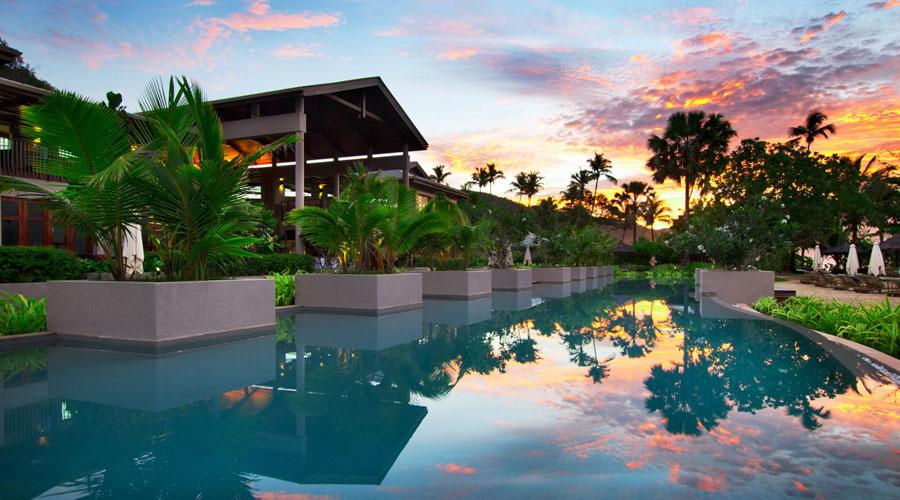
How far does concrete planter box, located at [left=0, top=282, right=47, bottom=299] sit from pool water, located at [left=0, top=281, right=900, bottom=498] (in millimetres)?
2809

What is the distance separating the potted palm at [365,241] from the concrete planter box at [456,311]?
682 mm

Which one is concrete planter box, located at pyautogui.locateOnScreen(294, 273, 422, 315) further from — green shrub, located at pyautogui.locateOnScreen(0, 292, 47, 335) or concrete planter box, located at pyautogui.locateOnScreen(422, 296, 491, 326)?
green shrub, located at pyautogui.locateOnScreen(0, 292, 47, 335)

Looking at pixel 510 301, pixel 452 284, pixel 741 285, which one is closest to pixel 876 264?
pixel 741 285

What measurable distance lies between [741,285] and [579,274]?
13059mm

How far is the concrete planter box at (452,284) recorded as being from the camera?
14.9m

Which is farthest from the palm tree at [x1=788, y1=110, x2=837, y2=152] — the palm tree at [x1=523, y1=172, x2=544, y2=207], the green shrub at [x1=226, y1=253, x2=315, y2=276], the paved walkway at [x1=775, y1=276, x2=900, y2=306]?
the green shrub at [x1=226, y1=253, x2=315, y2=276]

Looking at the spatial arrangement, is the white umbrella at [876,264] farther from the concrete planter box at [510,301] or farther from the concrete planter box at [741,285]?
the concrete planter box at [510,301]

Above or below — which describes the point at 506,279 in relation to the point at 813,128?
below

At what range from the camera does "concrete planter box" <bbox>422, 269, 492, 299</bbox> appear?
49.0 feet

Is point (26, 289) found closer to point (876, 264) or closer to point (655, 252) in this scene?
point (876, 264)

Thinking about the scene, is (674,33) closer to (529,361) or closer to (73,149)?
(529,361)

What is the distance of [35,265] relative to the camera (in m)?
9.17

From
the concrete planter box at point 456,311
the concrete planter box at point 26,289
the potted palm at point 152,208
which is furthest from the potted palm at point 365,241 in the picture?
the concrete planter box at point 26,289

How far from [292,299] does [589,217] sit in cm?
5177
